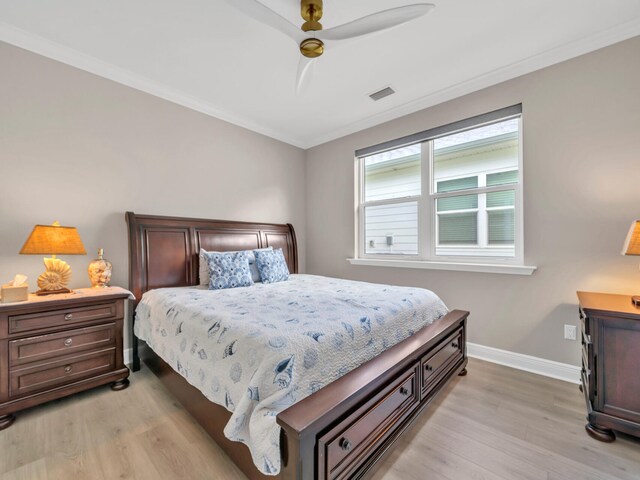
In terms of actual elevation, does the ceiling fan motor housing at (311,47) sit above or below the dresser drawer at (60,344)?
above

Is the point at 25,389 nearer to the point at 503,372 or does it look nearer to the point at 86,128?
the point at 86,128

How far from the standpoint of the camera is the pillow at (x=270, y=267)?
3.07 meters

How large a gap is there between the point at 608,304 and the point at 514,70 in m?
2.10

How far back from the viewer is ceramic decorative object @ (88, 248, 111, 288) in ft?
7.86

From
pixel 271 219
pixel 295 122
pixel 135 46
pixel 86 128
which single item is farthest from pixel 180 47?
pixel 271 219

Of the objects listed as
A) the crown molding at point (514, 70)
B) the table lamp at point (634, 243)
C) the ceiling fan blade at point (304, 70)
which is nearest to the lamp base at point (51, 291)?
the ceiling fan blade at point (304, 70)

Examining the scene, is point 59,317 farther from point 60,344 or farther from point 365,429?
point 365,429

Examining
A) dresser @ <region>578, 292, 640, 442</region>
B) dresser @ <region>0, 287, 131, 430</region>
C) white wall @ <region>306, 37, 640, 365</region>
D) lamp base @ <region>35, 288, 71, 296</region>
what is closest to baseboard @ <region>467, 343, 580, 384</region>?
white wall @ <region>306, 37, 640, 365</region>

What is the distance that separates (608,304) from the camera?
5.77 ft

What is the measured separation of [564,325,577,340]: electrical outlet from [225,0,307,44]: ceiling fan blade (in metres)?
2.99

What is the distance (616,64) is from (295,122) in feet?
10.1

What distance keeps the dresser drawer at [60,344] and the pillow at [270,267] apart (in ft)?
4.49

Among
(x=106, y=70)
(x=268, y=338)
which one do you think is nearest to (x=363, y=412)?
(x=268, y=338)

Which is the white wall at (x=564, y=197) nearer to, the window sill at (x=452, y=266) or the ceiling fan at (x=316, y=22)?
the window sill at (x=452, y=266)
